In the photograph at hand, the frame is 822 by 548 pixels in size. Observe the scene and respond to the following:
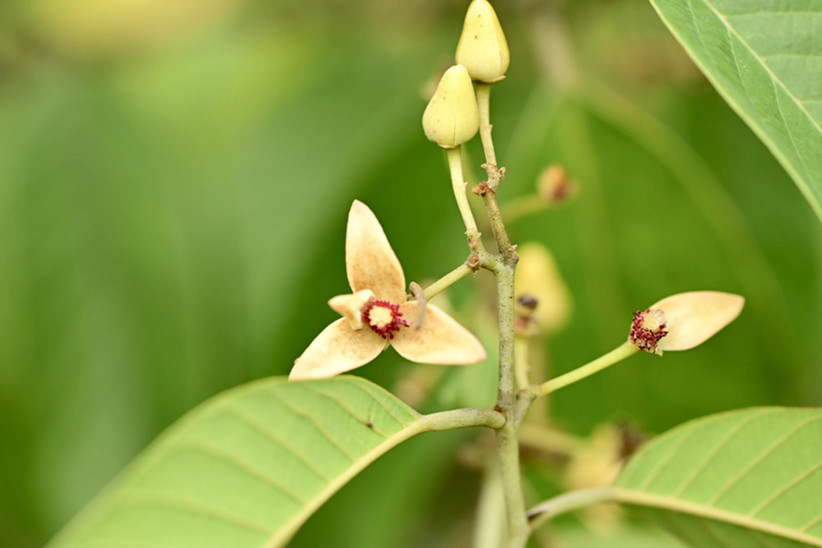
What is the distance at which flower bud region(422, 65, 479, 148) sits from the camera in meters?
0.68

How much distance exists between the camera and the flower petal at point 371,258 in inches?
26.0

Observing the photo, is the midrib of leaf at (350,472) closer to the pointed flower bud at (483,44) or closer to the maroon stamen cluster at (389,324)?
the maroon stamen cluster at (389,324)

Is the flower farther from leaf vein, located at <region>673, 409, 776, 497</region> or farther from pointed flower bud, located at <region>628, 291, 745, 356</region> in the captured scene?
leaf vein, located at <region>673, 409, 776, 497</region>

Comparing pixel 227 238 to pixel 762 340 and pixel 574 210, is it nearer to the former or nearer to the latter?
pixel 574 210

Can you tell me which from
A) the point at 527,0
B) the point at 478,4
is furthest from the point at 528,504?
the point at 527,0

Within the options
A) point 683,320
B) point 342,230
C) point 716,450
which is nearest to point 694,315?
point 683,320

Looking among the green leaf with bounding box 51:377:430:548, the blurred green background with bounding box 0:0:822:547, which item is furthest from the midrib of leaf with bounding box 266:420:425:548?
the blurred green background with bounding box 0:0:822:547

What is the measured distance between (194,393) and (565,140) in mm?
786

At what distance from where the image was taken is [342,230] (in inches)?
62.3

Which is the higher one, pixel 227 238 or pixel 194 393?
pixel 227 238

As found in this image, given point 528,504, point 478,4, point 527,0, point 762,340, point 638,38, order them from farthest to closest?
point 638,38 → point 527,0 → point 762,340 → point 528,504 → point 478,4

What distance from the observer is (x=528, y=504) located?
1124 mm

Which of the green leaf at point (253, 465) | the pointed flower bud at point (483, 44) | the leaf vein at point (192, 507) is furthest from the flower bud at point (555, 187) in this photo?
the leaf vein at point (192, 507)

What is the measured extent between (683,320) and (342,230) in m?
0.94
